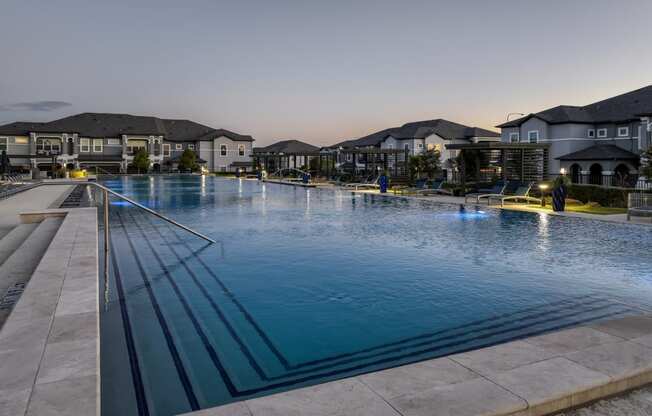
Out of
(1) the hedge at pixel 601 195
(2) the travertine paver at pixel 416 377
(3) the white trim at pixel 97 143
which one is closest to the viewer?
(2) the travertine paver at pixel 416 377

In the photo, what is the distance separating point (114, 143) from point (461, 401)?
79057 mm

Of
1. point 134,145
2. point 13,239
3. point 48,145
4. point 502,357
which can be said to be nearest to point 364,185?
point 13,239

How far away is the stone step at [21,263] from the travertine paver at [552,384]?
532 cm

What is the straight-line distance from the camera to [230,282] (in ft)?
25.4

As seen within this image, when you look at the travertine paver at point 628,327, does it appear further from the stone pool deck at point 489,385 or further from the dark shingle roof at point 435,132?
the dark shingle roof at point 435,132

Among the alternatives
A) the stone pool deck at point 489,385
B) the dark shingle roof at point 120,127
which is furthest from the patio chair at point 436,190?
the dark shingle roof at point 120,127

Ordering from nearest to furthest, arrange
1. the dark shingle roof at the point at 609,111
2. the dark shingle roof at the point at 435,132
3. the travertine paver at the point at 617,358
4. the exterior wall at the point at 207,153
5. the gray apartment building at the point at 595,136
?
the travertine paver at the point at 617,358 → the gray apartment building at the point at 595,136 → the dark shingle roof at the point at 609,111 → the dark shingle roof at the point at 435,132 → the exterior wall at the point at 207,153

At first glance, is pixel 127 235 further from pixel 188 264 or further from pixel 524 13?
pixel 524 13

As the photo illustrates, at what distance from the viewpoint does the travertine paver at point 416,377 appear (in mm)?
3459

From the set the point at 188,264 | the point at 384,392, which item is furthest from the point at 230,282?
the point at 384,392

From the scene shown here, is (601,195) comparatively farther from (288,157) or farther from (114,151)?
(114,151)

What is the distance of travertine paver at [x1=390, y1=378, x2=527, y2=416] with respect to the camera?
311 cm

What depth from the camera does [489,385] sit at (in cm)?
350

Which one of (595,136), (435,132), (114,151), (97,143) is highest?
(435,132)
